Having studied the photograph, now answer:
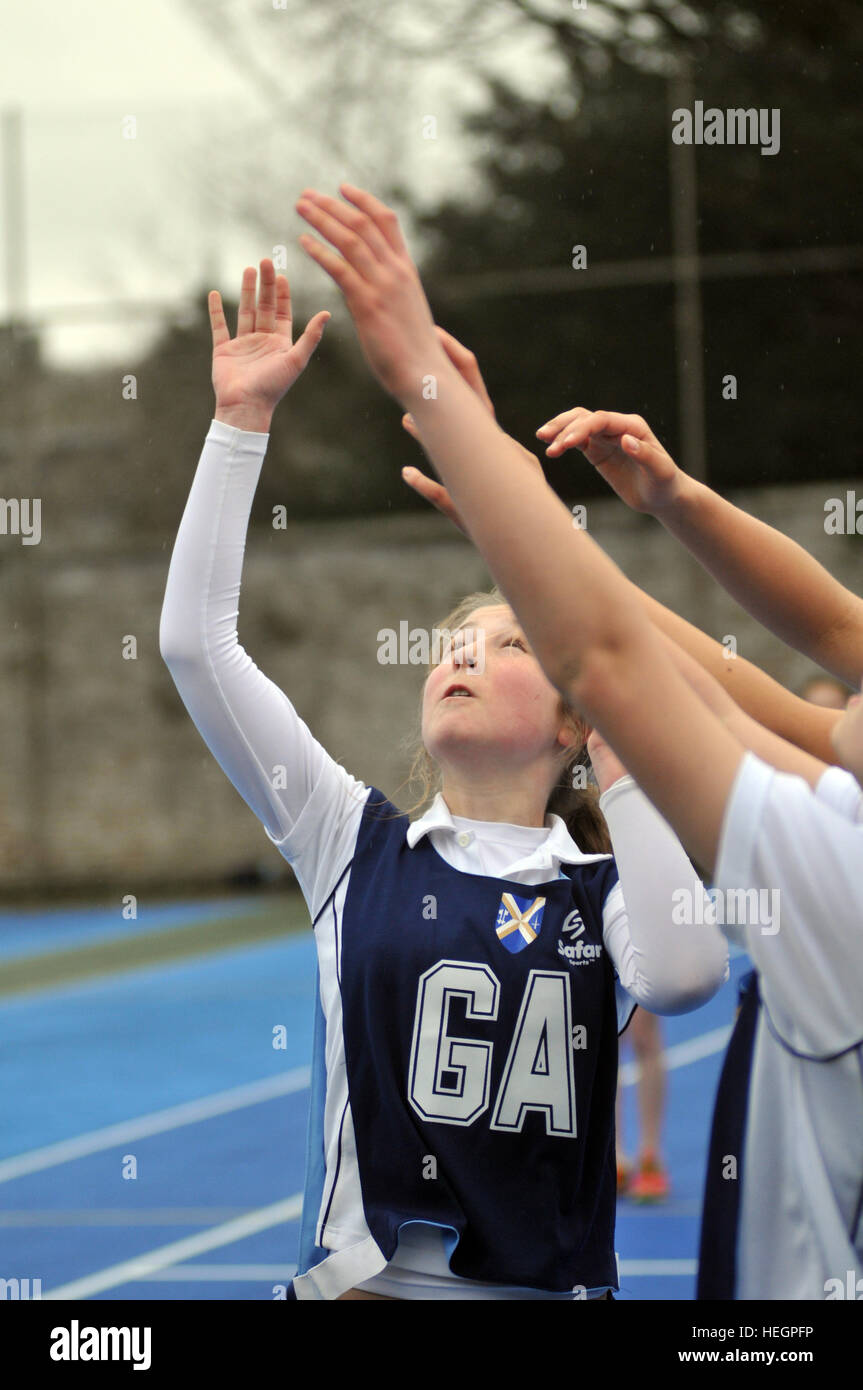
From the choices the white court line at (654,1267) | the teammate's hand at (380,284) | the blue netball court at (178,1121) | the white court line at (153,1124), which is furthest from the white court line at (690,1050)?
the teammate's hand at (380,284)

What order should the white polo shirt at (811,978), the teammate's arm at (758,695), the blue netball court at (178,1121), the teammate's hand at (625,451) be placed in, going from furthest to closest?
the blue netball court at (178,1121) < the teammate's arm at (758,695) < the teammate's hand at (625,451) < the white polo shirt at (811,978)

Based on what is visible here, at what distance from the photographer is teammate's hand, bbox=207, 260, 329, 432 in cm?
225

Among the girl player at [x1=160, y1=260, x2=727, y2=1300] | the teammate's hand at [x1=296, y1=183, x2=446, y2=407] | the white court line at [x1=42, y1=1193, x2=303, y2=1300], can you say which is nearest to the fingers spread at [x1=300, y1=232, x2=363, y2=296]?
the teammate's hand at [x1=296, y1=183, x2=446, y2=407]

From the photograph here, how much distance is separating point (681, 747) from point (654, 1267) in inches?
159

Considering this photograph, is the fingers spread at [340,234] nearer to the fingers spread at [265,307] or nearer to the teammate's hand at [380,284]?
the teammate's hand at [380,284]

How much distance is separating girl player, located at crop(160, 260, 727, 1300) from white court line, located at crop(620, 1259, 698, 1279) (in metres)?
2.82

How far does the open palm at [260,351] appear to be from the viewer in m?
2.25

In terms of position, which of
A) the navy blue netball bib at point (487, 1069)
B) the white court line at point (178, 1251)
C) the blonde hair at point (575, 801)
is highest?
the blonde hair at point (575, 801)

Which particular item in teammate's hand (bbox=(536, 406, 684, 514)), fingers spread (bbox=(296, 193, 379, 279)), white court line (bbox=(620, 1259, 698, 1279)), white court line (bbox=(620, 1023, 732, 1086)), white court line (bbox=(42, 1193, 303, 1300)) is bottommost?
white court line (bbox=(620, 1023, 732, 1086))

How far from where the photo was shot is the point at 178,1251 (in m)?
5.32

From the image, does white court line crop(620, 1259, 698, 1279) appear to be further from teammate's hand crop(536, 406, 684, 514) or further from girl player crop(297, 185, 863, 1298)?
girl player crop(297, 185, 863, 1298)

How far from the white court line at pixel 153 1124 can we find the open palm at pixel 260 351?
5.09 m

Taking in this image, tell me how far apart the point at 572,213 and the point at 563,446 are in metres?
16.0

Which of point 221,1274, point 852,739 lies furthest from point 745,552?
point 221,1274
